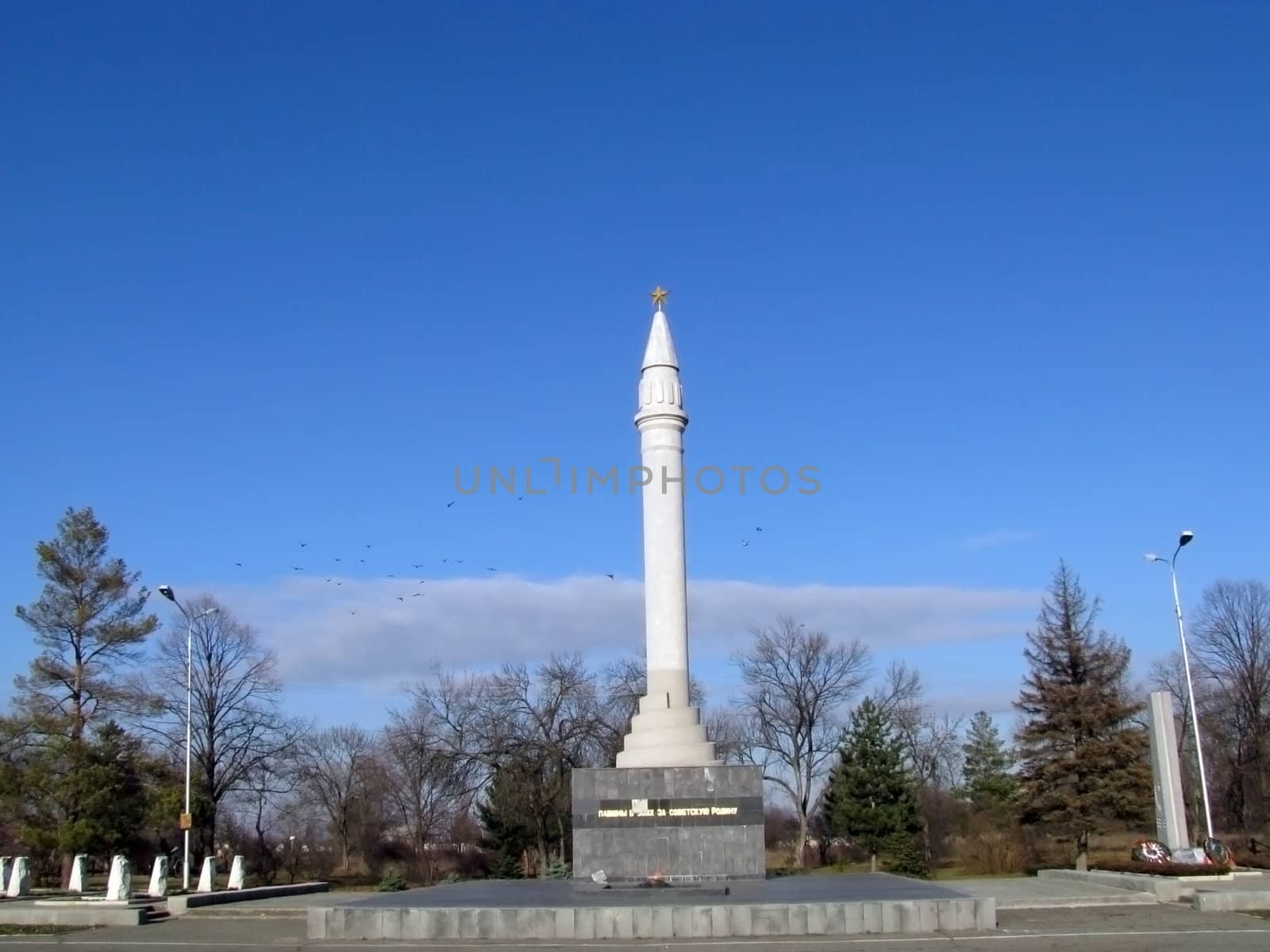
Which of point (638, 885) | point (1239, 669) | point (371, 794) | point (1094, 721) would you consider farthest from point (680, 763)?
point (371, 794)

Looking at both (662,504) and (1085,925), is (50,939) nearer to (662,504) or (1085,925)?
(662,504)

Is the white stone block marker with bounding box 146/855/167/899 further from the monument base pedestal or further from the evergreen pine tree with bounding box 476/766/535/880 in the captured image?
the evergreen pine tree with bounding box 476/766/535/880

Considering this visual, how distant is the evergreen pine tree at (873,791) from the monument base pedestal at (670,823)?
16.5 metres

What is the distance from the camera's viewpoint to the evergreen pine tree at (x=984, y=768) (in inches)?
2302

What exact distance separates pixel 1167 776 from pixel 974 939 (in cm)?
1238

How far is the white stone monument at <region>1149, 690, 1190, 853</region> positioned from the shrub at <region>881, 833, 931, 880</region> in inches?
393

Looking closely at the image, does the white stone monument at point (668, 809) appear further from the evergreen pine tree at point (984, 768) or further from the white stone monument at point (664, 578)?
the evergreen pine tree at point (984, 768)

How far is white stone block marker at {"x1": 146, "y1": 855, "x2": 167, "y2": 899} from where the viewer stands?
27344mm

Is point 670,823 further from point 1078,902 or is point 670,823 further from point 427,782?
point 427,782

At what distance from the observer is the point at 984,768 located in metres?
65.9

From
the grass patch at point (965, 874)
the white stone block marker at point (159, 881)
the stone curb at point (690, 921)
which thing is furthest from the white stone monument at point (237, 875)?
the grass patch at point (965, 874)

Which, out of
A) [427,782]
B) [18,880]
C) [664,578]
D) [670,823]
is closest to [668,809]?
[670,823]

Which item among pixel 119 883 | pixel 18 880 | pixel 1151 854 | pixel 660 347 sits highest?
pixel 660 347

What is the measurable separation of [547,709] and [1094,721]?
807 inches
